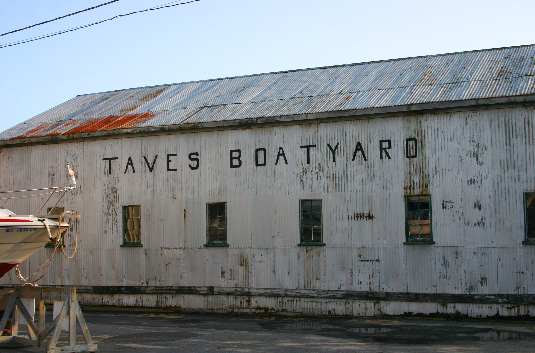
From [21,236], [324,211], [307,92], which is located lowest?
[21,236]

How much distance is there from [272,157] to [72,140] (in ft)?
24.6

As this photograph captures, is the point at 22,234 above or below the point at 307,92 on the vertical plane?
below

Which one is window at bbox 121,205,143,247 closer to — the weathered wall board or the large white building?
the large white building

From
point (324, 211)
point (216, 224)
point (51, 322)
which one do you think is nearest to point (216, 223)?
point (216, 224)

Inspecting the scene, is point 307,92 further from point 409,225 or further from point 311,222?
point 409,225

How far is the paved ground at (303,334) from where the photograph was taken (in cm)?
1320

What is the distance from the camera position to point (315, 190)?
19172 mm

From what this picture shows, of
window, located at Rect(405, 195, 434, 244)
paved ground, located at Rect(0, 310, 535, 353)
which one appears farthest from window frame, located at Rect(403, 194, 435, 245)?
paved ground, located at Rect(0, 310, 535, 353)

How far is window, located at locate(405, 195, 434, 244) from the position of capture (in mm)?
17781

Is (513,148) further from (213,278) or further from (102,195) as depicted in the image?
(102,195)

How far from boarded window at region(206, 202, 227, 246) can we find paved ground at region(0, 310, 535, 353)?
251 centimetres

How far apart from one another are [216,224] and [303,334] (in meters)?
6.29

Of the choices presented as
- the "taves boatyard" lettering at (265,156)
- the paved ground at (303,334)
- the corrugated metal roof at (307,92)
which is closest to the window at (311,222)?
the "taves boatyard" lettering at (265,156)

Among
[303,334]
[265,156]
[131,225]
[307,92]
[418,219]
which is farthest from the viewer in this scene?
[131,225]
